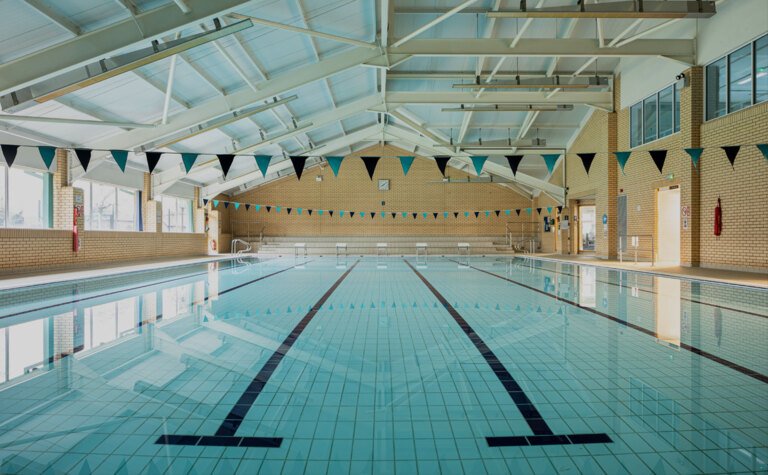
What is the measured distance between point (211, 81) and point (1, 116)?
371cm

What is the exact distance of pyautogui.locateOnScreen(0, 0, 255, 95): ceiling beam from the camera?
251 inches

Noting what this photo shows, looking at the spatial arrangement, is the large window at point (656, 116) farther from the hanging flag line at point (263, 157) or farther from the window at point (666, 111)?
the hanging flag line at point (263, 157)

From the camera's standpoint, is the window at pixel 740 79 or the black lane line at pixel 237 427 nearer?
the black lane line at pixel 237 427

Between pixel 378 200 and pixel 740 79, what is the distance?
1575cm

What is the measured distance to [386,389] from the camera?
267 cm

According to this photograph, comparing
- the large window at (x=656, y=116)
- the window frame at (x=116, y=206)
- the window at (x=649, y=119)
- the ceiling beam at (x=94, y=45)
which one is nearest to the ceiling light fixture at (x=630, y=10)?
the large window at (x=656, y=116)

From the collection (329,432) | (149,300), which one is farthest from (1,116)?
(329,432)

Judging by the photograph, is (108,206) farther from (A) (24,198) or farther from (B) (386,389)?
(B) (386,389)

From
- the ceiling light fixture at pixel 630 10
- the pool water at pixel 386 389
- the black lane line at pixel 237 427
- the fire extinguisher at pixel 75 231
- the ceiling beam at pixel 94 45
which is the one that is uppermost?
the ceiling light fixture at pixel 630 10

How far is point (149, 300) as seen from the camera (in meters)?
6.34

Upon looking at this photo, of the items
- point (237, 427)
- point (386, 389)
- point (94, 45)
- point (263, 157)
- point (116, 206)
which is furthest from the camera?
point (116, 206)

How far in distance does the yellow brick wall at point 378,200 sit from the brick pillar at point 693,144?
40.4ft

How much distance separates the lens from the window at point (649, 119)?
11945 millimetres

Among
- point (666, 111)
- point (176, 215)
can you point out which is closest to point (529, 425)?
point (666, 111)
